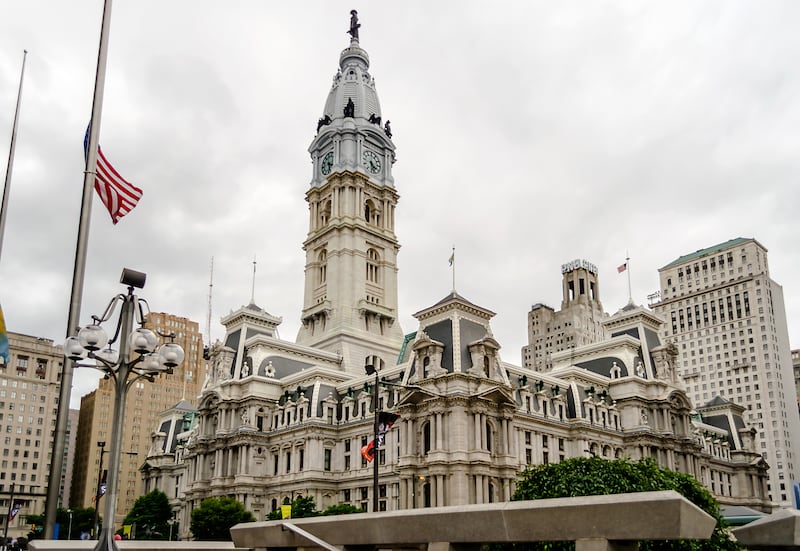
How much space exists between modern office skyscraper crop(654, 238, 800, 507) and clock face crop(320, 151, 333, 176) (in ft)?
280

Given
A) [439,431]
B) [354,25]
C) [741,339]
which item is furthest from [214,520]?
[741,339]

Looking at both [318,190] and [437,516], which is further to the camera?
[318,190]

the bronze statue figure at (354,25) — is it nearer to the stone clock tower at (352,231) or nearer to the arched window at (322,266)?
the stone clock tower at (352,231)

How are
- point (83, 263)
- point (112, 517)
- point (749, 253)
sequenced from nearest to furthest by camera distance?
point (112, 517)
point (83, 263)
point (749, 253)

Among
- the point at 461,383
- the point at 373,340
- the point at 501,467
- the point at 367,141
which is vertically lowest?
the point at 501,467

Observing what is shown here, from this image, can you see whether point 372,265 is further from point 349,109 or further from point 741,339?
point 741,339

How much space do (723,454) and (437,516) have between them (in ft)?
385

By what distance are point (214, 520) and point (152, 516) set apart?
114 feet

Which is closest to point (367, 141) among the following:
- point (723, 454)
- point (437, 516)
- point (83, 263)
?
point (723, 454)

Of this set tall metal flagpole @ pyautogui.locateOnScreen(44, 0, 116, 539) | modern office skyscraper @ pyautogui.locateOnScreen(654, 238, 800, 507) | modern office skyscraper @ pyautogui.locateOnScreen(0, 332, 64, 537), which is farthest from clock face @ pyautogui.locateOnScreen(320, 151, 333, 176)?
tall metal flagpole @ pyautogui.locateOnScreen(44, 0, 116, 539)

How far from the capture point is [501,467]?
263 ft

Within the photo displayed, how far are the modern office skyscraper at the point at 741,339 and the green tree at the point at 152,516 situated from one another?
107990mm

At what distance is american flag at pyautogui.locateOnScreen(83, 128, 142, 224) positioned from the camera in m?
29.2

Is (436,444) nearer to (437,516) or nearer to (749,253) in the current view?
(437,516)
